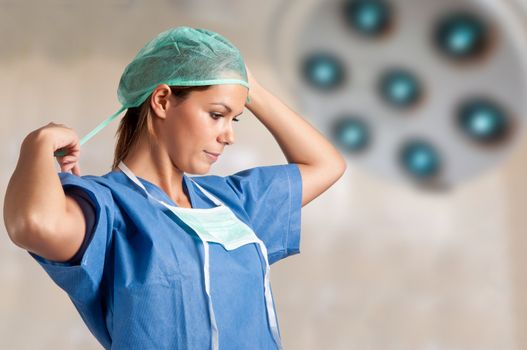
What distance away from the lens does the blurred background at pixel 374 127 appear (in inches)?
93.7

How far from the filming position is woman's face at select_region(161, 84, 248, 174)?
1.06 m

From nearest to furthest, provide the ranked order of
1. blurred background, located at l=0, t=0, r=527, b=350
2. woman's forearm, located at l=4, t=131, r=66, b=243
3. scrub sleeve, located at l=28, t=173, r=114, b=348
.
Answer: woman's forearm, located at l=4, t=131, r=66, b=243
scrub sleeve, located at l=28, t=173, r=114, b=348
blurred background, located at l=0, t=0, r=527, b=350

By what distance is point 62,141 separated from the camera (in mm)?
926

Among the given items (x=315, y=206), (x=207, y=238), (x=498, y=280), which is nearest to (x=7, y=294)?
(x=315, y=206)

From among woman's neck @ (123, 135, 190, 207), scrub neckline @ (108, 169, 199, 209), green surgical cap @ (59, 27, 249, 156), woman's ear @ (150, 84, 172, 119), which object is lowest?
scrub neckline @ (108, 169, 199, 209)

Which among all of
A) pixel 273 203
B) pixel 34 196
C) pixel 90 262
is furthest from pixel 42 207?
pixel 273 203

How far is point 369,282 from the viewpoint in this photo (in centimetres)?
264

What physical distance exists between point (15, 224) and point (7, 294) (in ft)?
4.91

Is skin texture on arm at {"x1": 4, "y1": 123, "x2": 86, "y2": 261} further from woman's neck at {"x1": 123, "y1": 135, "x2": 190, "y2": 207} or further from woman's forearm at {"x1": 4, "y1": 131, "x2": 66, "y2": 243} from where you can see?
woman's neck at {"x1": 123, "y1": 135, "x2": 190, "y2": 207}

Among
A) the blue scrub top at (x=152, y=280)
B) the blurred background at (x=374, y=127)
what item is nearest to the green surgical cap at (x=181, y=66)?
the blue scrub top at (x=152, y=280)

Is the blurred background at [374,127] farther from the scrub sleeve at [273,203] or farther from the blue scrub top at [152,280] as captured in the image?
the blue scrub top at [152,280]

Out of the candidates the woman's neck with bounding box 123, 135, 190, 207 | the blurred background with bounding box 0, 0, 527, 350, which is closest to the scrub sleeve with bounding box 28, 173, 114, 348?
the woman's neck with bounding box 123, 135, 190, 207

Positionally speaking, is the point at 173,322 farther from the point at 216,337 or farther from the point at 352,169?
the point at 352,169

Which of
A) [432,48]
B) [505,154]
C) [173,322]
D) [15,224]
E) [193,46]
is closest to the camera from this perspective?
[15,224]
